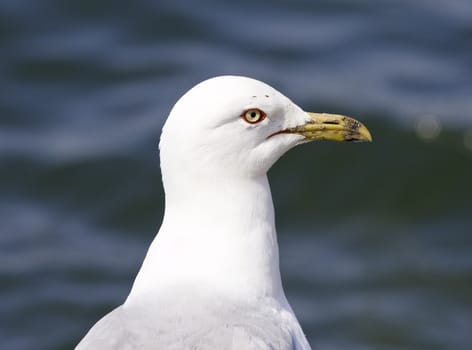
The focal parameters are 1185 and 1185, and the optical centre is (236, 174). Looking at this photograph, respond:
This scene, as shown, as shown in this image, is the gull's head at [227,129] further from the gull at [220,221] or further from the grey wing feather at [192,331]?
the grey wing feather at [192,331]

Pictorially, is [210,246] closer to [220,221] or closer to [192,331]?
[220,221]

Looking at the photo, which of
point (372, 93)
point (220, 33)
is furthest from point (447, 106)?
point (220, 33)

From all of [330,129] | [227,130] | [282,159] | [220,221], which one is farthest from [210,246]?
[282,159]

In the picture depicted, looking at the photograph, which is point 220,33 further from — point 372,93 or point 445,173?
point 445,173

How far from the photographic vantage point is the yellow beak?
424 centimetres

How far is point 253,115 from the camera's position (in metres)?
4.05

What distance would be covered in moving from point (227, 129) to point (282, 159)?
13.8 feet

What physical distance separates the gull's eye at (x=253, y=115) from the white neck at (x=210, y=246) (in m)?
0.21

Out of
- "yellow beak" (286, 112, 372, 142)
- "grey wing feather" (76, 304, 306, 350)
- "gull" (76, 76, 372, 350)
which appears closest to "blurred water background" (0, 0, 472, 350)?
"yellow beak" (286, 112, 372, 142)

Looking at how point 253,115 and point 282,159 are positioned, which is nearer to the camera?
point 253,115

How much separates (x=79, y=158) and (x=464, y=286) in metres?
2.73

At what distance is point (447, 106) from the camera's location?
28.0 feet

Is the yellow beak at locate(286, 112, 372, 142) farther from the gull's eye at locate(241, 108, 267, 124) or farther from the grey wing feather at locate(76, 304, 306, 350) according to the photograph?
the grey wing feather at locate(76, 304, 306, 350)

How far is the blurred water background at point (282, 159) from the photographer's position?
7.29 meters
